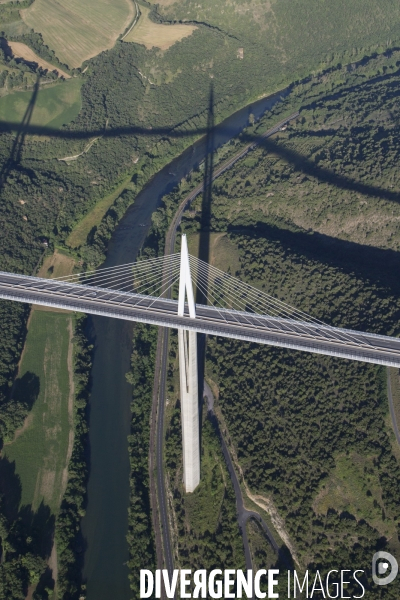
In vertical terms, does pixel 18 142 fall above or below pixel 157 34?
below

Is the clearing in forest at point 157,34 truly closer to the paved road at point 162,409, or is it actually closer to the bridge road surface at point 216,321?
the paved road at point 162,409

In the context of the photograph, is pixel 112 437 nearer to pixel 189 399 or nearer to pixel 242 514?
pixel 189 399

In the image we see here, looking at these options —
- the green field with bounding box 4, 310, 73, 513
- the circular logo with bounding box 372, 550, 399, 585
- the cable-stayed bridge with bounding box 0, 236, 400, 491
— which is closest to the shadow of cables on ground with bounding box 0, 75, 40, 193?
the green field with bounding box 4, 310, 73, 513

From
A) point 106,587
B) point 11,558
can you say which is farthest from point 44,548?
point 106,587

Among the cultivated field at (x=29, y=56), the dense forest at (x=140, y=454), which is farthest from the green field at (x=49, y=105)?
the dense forest at (x=140, y=454)

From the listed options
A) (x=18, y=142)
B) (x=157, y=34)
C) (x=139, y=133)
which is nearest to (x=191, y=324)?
(x=139, y=133)
